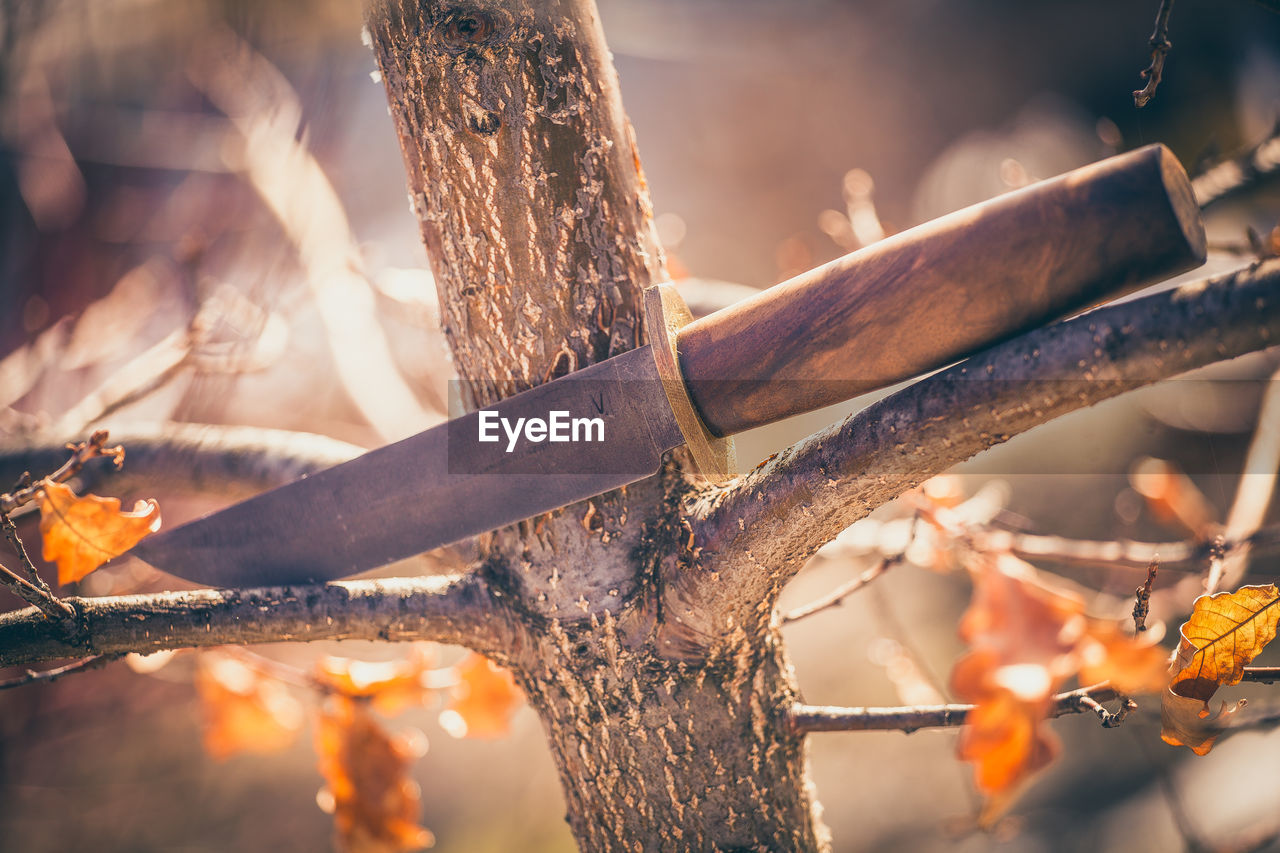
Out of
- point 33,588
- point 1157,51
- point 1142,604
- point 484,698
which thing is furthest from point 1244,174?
point 33,588

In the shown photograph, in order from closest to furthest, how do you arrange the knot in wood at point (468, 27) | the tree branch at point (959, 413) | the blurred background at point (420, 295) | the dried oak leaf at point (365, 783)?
the tree branch at point (959, 413) → the knot in wood at point (468, 27) → the dried oak leaf at point (365, 783) → the blurred background at point (420, 295)

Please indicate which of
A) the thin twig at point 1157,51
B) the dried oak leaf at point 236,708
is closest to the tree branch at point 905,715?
the thin twig at point 1157,51

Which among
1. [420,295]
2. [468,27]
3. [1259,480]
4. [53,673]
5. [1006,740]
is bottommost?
[1006,740]

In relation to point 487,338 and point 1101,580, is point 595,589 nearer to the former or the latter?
point 487,338

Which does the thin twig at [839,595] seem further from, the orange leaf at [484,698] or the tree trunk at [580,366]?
the orange leaf at [484,698]

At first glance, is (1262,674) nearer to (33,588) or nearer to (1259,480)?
(1259,480)

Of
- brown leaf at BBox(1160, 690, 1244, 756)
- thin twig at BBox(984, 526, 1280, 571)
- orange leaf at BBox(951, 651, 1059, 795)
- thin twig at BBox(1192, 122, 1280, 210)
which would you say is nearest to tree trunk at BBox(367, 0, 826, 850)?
orange leaf at BBox(951, 651, 1059, 795)

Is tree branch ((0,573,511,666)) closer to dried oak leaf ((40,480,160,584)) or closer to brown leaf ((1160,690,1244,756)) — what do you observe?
dried oak leaf ((40,480,160,584))
